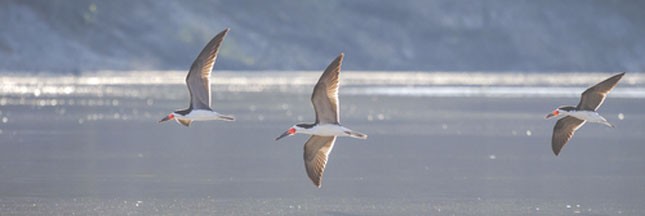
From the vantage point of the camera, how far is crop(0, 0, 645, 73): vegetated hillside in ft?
514

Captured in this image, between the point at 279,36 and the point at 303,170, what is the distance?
15010 cm

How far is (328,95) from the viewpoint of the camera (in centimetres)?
1739

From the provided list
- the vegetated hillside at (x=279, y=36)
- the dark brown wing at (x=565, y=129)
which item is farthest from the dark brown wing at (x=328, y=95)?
the vegetated hillside at (x=279, y=36)

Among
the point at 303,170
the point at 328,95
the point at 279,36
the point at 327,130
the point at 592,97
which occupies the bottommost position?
the point at 303,170

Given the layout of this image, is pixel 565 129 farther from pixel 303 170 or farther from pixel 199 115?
pixel 303 170

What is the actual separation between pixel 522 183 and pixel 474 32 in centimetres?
17068

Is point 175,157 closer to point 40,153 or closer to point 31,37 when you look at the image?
point 40,153

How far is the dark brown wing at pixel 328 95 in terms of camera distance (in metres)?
16.9

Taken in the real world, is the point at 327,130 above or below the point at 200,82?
below

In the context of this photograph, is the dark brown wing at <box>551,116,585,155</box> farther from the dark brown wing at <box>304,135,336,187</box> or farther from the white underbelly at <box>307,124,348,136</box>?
the white underbelly at <box>307,124,348,136</box>

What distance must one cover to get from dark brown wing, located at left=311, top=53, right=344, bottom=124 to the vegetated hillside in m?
132

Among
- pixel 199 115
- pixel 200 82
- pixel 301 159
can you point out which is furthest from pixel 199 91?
pixel 301 159

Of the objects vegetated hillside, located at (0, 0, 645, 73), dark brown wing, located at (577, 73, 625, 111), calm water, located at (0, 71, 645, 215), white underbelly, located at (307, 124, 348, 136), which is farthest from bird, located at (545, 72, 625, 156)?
vegetated hillside, located at (0, 0, 645, 73)

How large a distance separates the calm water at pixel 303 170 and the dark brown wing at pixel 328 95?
2069mm
